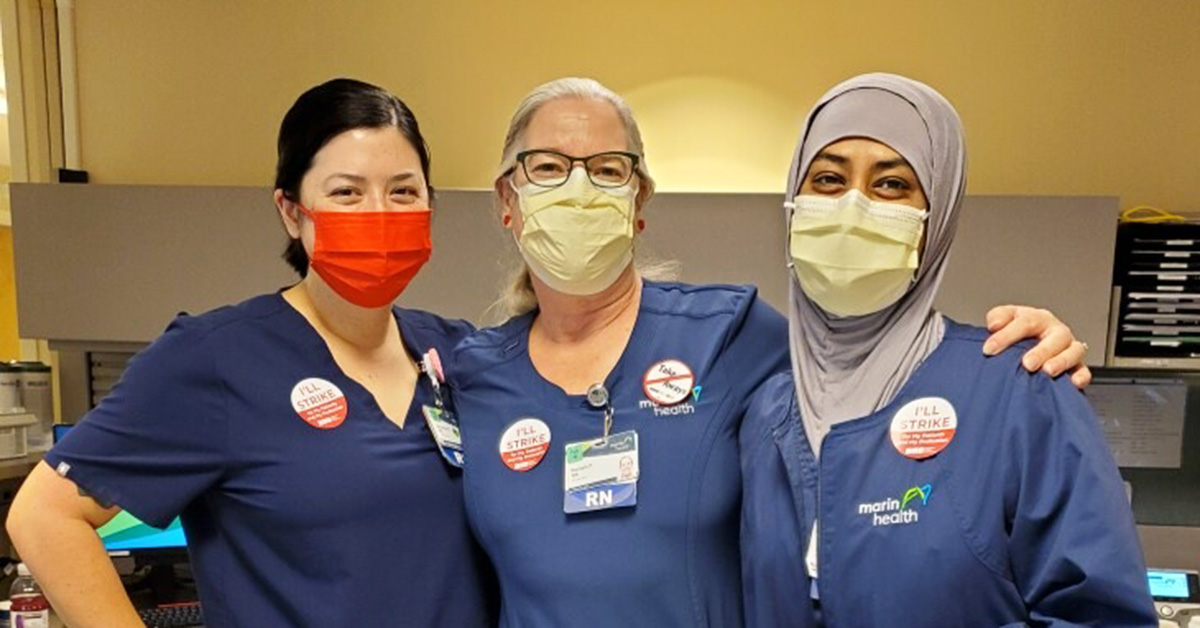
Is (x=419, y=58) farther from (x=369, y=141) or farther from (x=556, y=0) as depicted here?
(x=369, y=141)

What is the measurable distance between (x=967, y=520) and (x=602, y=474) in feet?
1.66

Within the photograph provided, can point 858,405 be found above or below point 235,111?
below

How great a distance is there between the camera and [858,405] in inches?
40.4

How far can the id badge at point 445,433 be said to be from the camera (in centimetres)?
133

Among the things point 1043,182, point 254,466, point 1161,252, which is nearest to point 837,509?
point 254,466

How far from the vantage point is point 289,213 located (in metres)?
1.33

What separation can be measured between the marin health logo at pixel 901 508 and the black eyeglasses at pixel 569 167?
67cm

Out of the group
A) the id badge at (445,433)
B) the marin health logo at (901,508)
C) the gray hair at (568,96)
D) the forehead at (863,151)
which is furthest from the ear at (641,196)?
the marin health logo at (901,508)

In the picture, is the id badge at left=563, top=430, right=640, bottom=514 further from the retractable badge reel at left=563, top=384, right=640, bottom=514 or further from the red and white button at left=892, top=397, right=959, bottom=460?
the red and white button at left=892, top=397, right=959, bottom=460

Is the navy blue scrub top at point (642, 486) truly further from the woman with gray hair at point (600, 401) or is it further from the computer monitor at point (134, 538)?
the computer monitor at point (134, 538)

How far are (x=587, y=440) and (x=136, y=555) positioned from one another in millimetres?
1925

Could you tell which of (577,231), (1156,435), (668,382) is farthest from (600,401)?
(1156,435)

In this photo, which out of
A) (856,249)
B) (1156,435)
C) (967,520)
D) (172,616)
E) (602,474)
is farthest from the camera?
(1156,435)

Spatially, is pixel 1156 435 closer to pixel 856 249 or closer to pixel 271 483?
pixel 856 249
